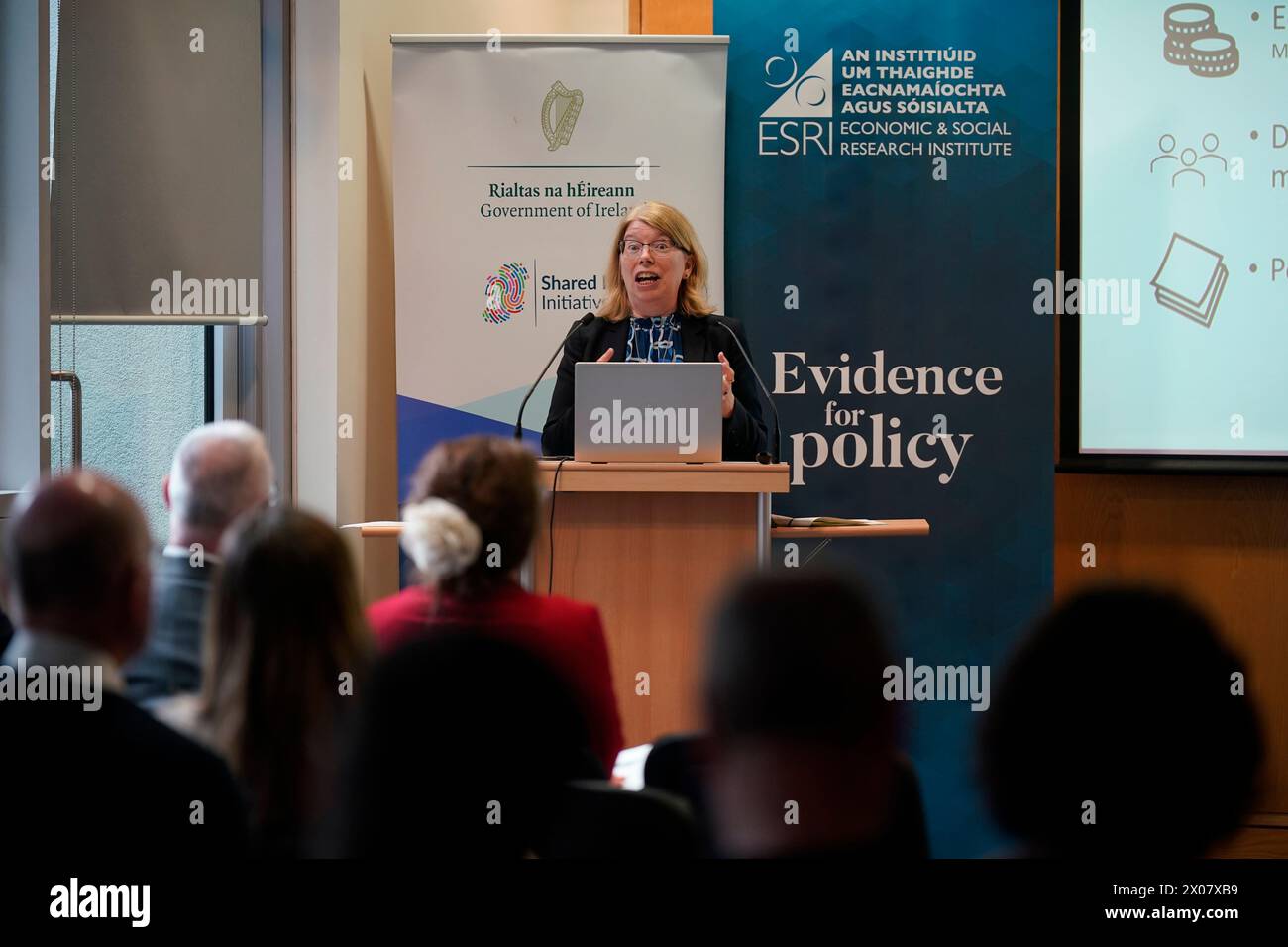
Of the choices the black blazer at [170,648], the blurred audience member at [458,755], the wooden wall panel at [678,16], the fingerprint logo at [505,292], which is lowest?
the blurred audience member at [458,755]

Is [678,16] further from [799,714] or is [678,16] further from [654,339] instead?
[799,714]

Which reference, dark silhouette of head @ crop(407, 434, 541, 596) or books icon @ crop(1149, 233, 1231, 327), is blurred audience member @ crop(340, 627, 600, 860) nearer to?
dark silhouette of head @ crop(407, 434, 541, 596)

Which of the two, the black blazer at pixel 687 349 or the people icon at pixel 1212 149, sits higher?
the people icon at pixel 1212 149

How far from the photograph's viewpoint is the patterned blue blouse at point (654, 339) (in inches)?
148

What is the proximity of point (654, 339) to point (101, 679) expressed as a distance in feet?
8.81

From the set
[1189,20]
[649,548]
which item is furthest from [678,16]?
[649,548]

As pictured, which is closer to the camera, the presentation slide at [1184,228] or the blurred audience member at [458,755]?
the blurred audience member at [458,755]

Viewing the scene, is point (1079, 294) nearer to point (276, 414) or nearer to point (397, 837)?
point (276, 414)

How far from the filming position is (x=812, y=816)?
1.17 meters

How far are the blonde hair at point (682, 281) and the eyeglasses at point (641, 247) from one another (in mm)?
10

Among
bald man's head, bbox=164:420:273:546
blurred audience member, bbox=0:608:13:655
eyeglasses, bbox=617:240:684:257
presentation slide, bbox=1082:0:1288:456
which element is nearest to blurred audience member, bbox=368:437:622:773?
bald man's head, bbox=164:420:273:546

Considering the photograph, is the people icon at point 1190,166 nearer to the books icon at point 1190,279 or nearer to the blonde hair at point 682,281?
the books icon at point 1190,279

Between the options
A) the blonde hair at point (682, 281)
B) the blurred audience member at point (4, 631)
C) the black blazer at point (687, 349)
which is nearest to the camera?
the blurred audience member at point (4, 631)

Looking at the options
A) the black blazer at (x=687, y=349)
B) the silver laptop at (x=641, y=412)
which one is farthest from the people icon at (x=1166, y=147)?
the silver laptop at (x=641, y=412)
